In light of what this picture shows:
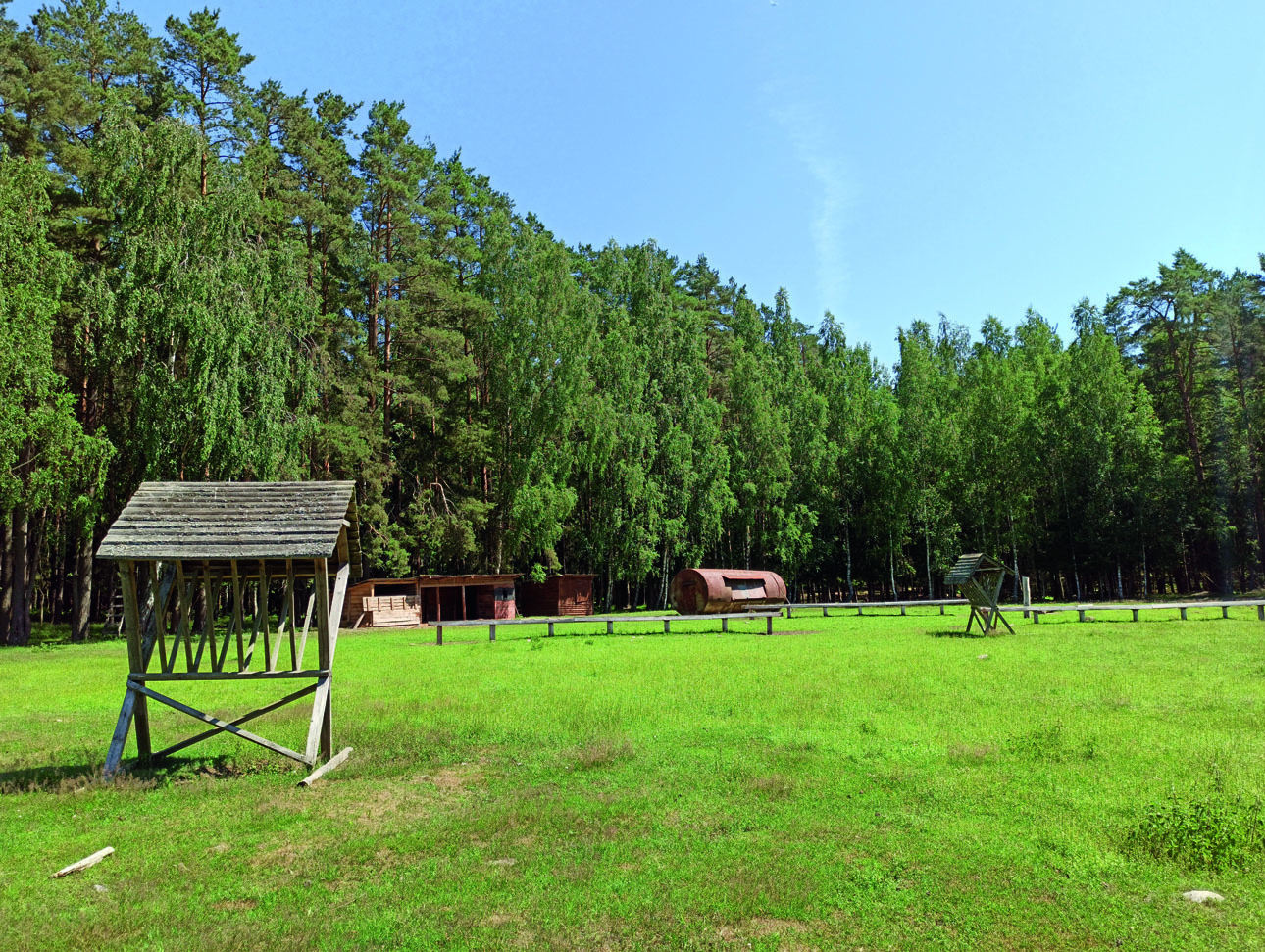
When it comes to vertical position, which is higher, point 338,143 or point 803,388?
point 338,143

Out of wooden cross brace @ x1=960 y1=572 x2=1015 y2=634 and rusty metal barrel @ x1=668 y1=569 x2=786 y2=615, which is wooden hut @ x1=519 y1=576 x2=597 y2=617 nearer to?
rusty metal barrel @ x1=668 y1=569 x2=786 y2=615

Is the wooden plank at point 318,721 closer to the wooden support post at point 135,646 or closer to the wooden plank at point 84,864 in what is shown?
the wooden support post at point 135,646

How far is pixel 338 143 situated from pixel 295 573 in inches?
1458

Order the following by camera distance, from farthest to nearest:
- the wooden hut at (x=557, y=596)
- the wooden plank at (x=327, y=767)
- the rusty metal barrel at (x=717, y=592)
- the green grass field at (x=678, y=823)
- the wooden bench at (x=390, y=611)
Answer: the wooden hut at (x=557, y=596) < the wooden bench at (x=390, y=611) < the rusty metal barrel at (x=717, y=592) < the wooden plank at (x=327, y=767) < the green grass field at (x=678, y=823)

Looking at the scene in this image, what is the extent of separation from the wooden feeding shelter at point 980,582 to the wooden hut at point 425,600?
22170 millimetres

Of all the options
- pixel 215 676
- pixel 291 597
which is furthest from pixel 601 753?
pixel 291 597

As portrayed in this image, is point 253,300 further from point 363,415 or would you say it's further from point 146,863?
point 146,863

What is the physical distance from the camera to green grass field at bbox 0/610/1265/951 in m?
4.89

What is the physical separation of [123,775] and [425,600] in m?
32.0

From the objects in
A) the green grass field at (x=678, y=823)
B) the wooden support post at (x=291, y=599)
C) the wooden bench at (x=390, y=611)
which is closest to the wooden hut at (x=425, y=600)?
the wooden bench at (x=390, y=611)

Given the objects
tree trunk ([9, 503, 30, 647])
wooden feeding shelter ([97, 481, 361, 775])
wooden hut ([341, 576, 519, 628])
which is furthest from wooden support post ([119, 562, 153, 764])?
wooden hut ([341, 576, 519, 628])

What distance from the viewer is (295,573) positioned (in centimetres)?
1041

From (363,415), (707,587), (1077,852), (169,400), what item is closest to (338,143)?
(363,415)

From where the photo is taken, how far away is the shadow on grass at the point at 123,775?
328 inches
